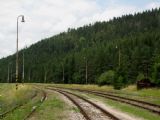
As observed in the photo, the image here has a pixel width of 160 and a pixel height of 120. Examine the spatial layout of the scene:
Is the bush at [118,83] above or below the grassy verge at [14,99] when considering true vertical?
above

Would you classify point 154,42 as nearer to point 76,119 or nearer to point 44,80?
point 44,80

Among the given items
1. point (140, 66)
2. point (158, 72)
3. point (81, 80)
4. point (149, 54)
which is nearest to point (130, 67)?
point (140, 66)

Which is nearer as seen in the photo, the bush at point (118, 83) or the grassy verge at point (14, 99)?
the grassy verge at point (14, 99)

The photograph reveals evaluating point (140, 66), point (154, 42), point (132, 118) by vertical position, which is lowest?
point (132, 118)

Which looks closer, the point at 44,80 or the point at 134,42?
the point at 134,42

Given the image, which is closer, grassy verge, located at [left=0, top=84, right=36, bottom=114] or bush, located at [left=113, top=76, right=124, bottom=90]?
grassy verge, located at [left=0, top=84, right=36, bottom=114]

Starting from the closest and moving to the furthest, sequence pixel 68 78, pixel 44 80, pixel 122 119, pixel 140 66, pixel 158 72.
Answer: pixel 122 119 < pixel 158 72 < pixel 140 66 < pixel 68 78 < pixel 44 80

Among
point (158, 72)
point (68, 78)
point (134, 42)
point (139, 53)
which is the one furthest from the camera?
point (134, 42)

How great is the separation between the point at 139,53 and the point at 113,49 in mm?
29793

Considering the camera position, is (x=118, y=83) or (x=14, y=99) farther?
(x=118, y=83)

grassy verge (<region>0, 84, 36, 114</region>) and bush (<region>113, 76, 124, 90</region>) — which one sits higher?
bush (<region>113, 76, 124, 90</region>)

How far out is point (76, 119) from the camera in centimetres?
1991

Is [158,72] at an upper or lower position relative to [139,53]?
lower

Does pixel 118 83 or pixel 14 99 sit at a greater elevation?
pixel 118 83
